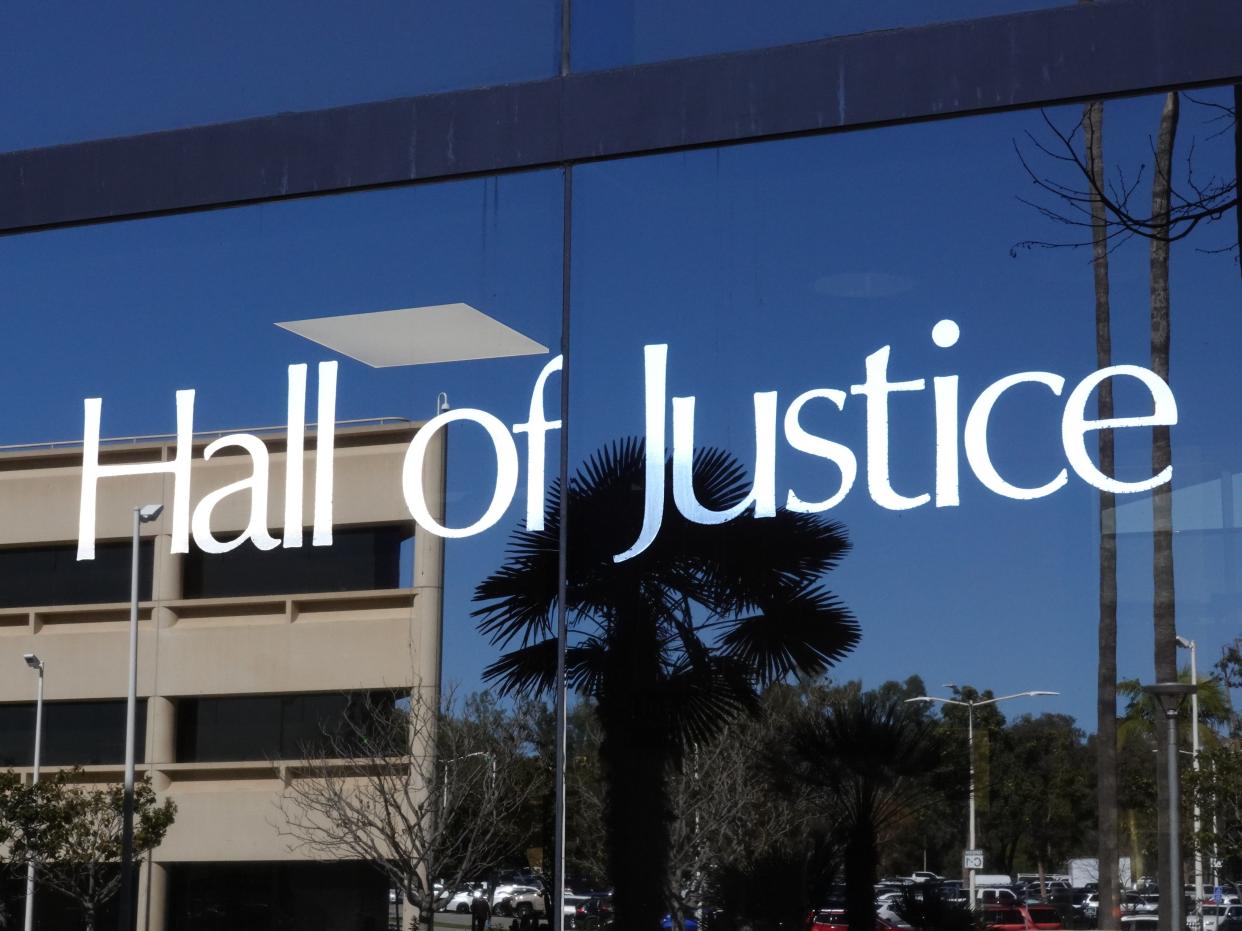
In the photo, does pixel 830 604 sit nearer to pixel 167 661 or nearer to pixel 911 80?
pixel 911 80

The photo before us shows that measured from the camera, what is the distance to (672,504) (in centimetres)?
560

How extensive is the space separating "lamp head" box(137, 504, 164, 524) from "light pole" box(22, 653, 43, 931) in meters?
0.63

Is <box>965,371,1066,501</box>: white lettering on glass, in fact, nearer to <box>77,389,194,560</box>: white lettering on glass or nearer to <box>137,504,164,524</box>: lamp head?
<box>77,389,194,560</box>: white lettering on glass

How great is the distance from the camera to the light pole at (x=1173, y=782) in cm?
480

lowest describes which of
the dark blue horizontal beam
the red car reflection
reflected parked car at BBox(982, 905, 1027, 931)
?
the red car reflection

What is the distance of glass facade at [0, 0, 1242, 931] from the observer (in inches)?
200

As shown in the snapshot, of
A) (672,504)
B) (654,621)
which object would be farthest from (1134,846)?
(672,504)

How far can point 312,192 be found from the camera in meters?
6.41

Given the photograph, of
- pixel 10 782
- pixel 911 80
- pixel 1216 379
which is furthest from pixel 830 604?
pixel 10 782

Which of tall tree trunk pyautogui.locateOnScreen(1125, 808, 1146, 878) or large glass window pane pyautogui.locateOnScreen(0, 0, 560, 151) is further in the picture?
large glass window pane pyautogui.locateOnScreen(0, 0, 560, 151)

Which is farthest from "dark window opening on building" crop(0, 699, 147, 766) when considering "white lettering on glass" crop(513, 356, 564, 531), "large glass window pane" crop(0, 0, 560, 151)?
"large glass window pane" crop(0, 0, 560, 151)

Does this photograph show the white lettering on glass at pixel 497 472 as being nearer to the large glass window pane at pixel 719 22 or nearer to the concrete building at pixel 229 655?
the concrete building at pixel 229 655

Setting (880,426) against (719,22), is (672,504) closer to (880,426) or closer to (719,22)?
(880,426)

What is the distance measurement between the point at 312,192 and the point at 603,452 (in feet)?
5.33
